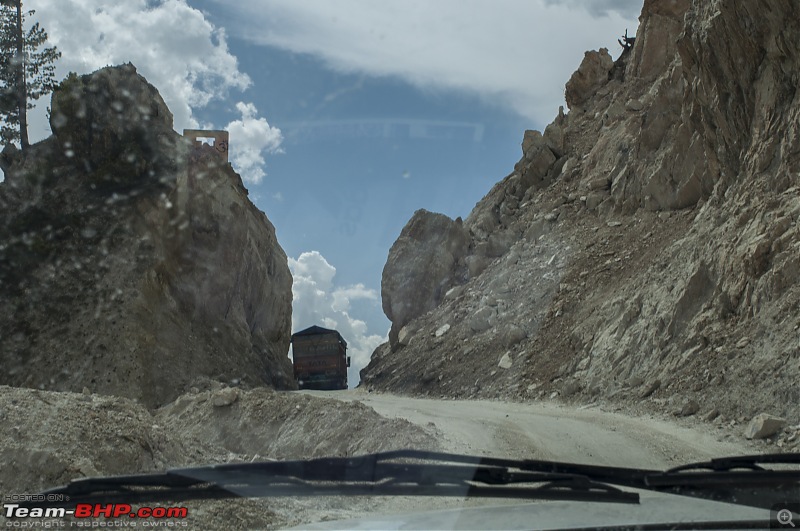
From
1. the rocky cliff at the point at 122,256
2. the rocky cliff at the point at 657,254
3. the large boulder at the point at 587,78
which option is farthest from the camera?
the large boulder at the point at 587,78

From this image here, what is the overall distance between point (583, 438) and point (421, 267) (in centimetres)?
3239

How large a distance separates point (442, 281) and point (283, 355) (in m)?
9.79

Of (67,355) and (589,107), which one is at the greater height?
(589,107)

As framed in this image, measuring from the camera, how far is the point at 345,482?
12.7 feet

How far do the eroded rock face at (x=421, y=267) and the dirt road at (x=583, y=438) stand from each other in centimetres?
2610

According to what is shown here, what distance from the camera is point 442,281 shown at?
44.3m

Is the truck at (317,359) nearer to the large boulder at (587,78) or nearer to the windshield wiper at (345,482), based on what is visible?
the large boulder at (587,78)

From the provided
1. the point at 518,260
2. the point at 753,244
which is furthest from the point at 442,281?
the point at 753,244

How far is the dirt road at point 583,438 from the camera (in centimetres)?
1161

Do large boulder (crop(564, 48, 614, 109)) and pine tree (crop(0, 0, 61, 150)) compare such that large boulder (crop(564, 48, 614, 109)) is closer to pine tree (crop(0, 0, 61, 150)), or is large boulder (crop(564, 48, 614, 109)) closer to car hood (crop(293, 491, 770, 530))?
pine tree (crop(0, 0, 61, 150))

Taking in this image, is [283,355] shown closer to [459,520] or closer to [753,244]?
[753,244]

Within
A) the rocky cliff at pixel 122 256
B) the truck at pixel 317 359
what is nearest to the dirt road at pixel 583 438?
the rocky cliff at pixel 122 256

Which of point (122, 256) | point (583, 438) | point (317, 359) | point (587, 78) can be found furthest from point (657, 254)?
point (587, 78)

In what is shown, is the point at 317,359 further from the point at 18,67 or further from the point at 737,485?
the point at 737,485
